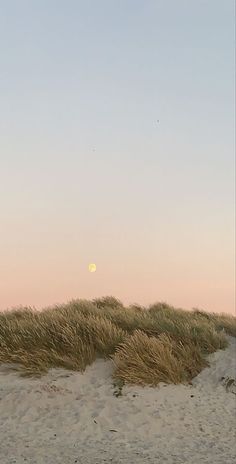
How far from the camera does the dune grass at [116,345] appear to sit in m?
13.3

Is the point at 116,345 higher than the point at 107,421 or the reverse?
higher

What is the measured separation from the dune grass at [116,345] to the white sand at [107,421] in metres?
0.34

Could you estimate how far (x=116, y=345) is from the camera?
14547 mm

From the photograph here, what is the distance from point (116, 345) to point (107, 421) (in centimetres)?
332

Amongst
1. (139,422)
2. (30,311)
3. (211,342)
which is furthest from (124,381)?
(30,311)

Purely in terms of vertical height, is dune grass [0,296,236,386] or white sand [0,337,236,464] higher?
dune grass [0,296,236,386]

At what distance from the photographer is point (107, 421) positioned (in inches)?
448

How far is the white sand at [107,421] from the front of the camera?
9977mm

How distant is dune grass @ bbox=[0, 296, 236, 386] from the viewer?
13.3 metres

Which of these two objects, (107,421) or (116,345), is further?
(116,345)

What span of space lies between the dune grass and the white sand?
0.34m

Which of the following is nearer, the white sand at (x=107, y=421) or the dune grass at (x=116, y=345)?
the white sand at (x=107, y=421)

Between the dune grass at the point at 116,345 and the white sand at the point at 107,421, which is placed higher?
the dune grass at the point at 116,345

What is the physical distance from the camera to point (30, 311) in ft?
61.8
